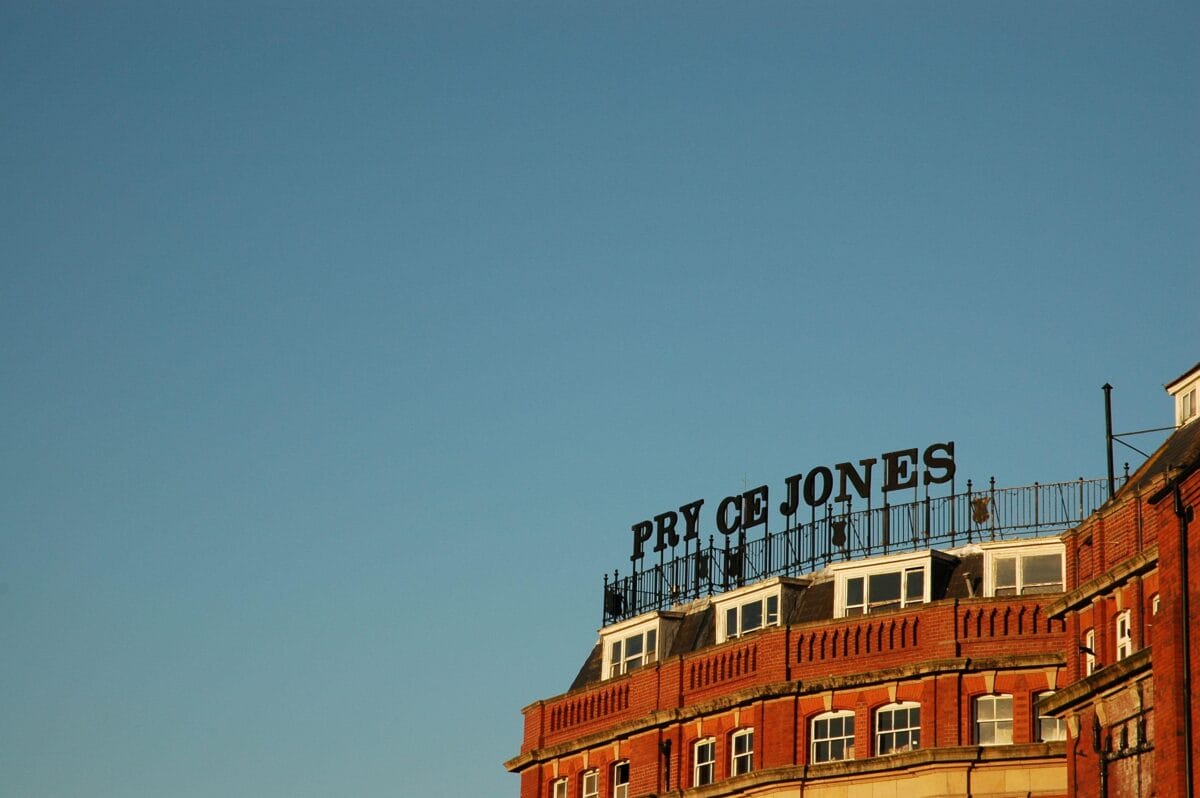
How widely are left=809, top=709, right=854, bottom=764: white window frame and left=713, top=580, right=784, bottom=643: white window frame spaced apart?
14.2ft

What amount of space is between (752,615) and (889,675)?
25.2 feet

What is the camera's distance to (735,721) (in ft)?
243

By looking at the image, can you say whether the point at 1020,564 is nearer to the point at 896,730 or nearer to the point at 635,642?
the point at 896,730

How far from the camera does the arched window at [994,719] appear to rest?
223 feet

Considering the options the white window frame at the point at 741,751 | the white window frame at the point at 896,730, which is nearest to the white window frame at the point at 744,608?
the white window frame at the point at 741,751

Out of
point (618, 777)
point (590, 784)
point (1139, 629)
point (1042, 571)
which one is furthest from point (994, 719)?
point (590, 784)

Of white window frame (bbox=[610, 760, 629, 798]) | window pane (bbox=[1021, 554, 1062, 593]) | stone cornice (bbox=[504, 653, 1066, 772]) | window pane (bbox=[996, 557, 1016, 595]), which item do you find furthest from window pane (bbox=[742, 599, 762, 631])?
window pane (bbox=[1021, 554, 1062, 593])

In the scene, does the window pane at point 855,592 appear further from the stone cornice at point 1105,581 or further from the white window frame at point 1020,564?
the stone cornice at point 1105,581

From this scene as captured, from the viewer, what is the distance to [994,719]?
68.2 meters

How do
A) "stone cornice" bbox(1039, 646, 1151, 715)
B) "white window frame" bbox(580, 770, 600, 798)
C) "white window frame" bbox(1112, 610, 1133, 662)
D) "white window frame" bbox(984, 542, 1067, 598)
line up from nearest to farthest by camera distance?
"stone cornice" bbox(1039, 646, 1151, 715) < "white window frame" bbox(1112, 610, 1133, 662) < "white window frame" bbox(984, 542, 1067, 598) < "white window frame" bbox(580, 770, 600, 798)

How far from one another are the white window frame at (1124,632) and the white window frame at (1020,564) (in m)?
11.5

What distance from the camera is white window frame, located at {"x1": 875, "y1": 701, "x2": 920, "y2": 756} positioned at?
6944cm

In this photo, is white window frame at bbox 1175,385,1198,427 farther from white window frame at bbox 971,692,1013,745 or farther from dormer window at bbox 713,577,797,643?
dormer window at bbox 713,577,797,643

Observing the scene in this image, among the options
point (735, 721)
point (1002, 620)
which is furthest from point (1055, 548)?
point (735, 721)
